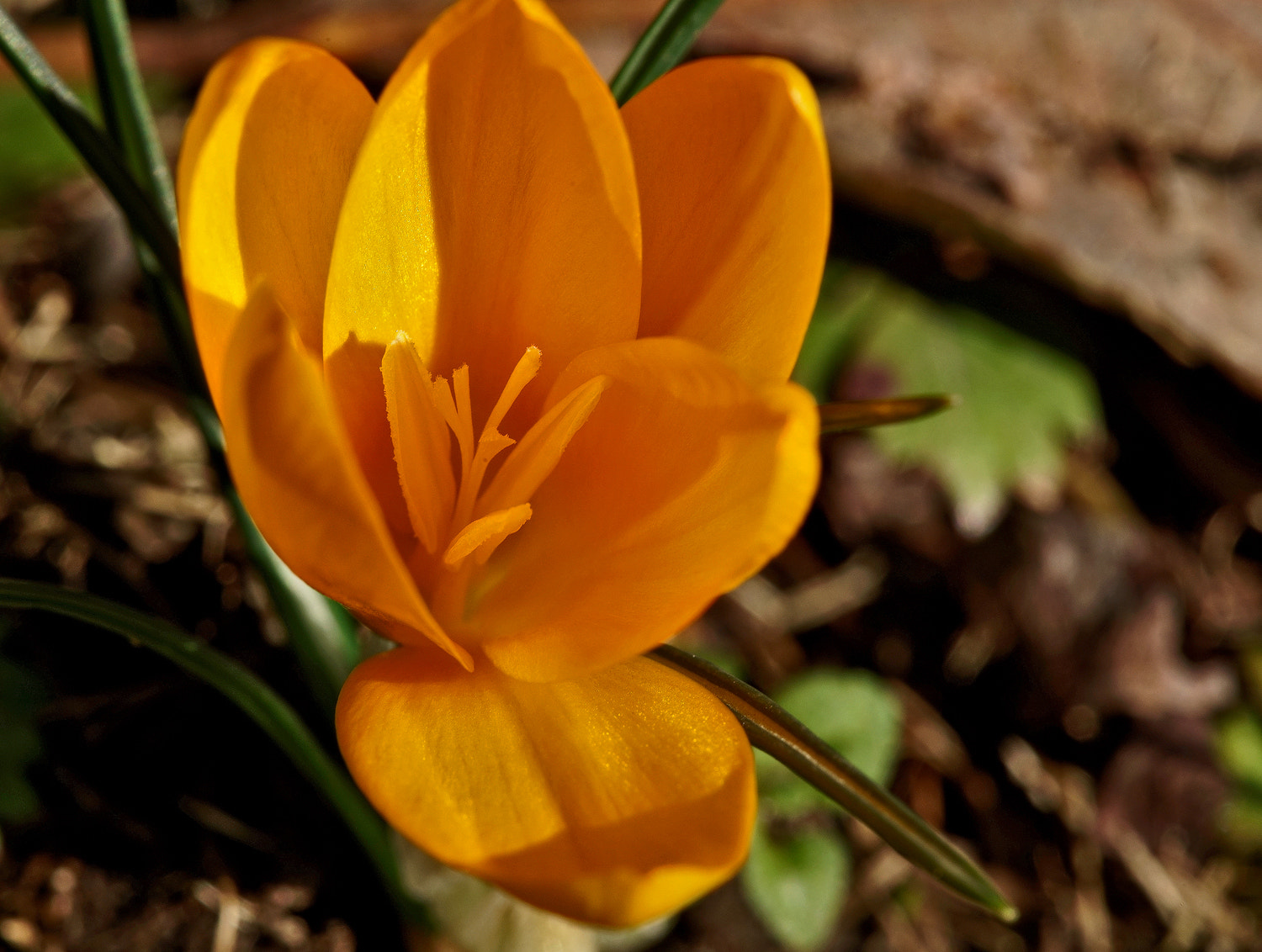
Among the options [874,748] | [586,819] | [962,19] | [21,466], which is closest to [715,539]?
[586,819]

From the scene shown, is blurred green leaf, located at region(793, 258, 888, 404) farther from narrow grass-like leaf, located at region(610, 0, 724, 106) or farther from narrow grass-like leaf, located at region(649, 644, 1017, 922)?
narrow grass-like leaf, located at region(649, 644, 1017, 922)

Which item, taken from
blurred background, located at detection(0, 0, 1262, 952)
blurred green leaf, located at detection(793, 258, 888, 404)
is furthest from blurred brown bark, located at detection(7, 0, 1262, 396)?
blurred green leaf, located at detection(793, 258, 888, 404)

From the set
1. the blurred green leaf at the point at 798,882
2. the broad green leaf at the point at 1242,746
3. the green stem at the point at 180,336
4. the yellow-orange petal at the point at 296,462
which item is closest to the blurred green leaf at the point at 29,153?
the green stem at the point at 180,336

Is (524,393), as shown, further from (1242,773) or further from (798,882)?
(1242,773)

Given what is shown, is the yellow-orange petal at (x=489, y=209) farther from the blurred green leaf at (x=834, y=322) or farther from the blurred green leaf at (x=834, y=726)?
the blurred green leaf at (x=834, y=322)

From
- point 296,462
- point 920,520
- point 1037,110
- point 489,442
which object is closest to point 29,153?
point 489,442

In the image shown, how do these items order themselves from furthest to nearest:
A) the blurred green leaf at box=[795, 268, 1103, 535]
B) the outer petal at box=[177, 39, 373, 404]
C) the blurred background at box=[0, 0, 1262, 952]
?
the blurred green leaf at box=[795, 268, 1103, 535] → the blurred background at box=[0, 0, 1262, 952] → the outer petal at box=[177, 39, 373, 404]

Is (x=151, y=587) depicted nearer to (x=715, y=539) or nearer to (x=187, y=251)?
(x=187, y=251)
